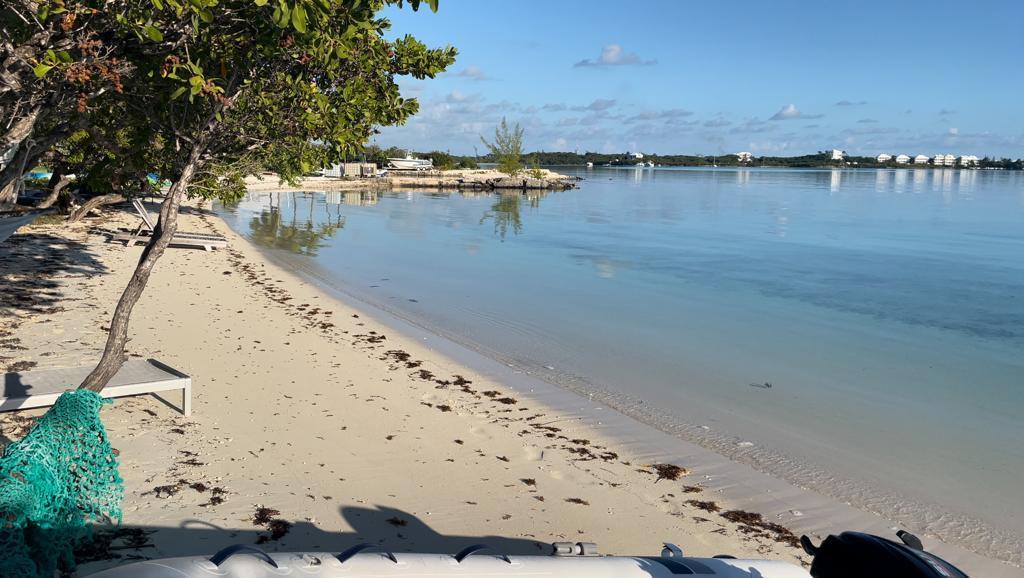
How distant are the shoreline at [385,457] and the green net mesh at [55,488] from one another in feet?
1.22

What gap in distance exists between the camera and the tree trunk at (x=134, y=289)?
18.1 ft

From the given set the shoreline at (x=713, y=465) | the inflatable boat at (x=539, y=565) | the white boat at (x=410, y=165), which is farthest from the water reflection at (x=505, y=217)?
the white boat at (x=410, y=165)

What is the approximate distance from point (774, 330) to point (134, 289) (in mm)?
11184

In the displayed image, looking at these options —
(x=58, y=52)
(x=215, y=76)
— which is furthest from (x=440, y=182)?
(x=58, y=52)

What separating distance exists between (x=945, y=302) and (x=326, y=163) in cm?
1573

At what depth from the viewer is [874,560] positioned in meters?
3.20

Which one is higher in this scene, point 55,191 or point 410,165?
point 410,165

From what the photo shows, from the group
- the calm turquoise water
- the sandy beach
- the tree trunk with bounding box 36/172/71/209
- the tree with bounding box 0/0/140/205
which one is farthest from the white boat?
the tree with bounding box 0/0/140/205

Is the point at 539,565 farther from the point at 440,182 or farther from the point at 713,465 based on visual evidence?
the point at 440,182

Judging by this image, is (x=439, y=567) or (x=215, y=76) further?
(x=215, y=76)

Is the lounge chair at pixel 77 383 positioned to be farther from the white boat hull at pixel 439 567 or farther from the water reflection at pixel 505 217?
the water reflection at pixel 505 217

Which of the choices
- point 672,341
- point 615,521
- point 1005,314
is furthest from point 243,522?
point 1005,314

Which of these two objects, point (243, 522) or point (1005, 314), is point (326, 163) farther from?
point (1005, 314)

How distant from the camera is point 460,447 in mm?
6461
